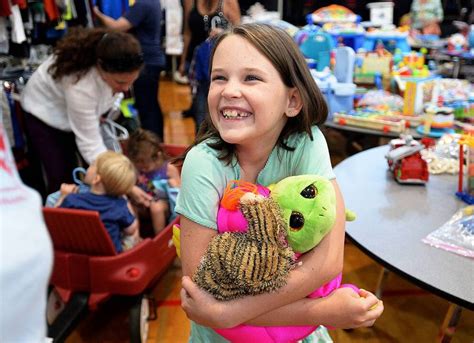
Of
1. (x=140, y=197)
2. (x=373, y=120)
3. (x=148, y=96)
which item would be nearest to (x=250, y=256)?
(x=140, y=197)

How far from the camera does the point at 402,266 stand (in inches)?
46.0

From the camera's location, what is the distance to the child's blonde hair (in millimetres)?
1866

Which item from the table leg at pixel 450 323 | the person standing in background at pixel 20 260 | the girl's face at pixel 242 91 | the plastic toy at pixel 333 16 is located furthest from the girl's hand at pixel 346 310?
the plastic toy at pixel 333 16

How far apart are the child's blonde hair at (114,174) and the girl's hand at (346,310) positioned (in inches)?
46.8

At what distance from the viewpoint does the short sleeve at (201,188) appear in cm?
85

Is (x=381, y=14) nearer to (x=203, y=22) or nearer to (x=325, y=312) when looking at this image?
(x=203, y=22)

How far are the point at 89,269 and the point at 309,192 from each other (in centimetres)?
118

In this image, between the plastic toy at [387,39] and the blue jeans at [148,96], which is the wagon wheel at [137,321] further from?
the plastic toy at [387,39]

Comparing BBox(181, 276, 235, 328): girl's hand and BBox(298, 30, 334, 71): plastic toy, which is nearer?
BBox(181, 276, 235, 328): girl's hand

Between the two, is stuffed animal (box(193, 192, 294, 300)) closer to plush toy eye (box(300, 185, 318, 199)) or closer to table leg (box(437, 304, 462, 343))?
plush toy eye (box(300, 185, 318, 199))

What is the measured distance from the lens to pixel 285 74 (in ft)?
2.84

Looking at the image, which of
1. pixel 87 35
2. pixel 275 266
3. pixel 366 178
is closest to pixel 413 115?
pixel 366 178

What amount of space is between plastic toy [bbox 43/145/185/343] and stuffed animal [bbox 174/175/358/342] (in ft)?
3.05

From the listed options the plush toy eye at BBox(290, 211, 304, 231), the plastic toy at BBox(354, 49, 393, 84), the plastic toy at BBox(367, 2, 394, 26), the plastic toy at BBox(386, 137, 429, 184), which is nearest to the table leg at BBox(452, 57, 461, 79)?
the plastic toy at BBox(354, 49, 393, 84)
